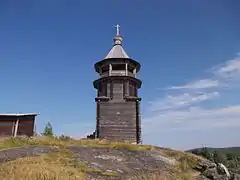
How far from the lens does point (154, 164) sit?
15148mm

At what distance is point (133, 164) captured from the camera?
45.8ft

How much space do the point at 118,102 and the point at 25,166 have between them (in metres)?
17.9

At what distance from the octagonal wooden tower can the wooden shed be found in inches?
282

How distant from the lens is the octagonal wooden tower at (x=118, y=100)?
1041 inches

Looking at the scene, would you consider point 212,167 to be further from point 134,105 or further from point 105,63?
point 105,63

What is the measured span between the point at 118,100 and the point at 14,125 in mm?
10884

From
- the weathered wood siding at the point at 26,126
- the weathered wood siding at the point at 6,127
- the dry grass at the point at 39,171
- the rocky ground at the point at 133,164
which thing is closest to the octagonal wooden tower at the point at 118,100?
the weathered wood siding at the point at 26,126

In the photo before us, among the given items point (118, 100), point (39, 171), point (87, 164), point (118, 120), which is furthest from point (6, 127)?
point (39, 171)

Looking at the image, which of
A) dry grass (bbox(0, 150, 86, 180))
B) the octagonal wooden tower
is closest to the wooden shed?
the octagonal wooden tower

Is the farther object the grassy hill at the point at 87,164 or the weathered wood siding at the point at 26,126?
the weathered wood siding at the point at 26,126

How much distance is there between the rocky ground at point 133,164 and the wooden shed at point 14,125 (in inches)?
413

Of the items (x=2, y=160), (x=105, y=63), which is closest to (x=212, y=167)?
(x=2, y=160)

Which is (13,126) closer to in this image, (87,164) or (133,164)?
(87,164)

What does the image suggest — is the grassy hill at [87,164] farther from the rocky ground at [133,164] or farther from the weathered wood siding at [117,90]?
the weathered wood siding at [117,90]
